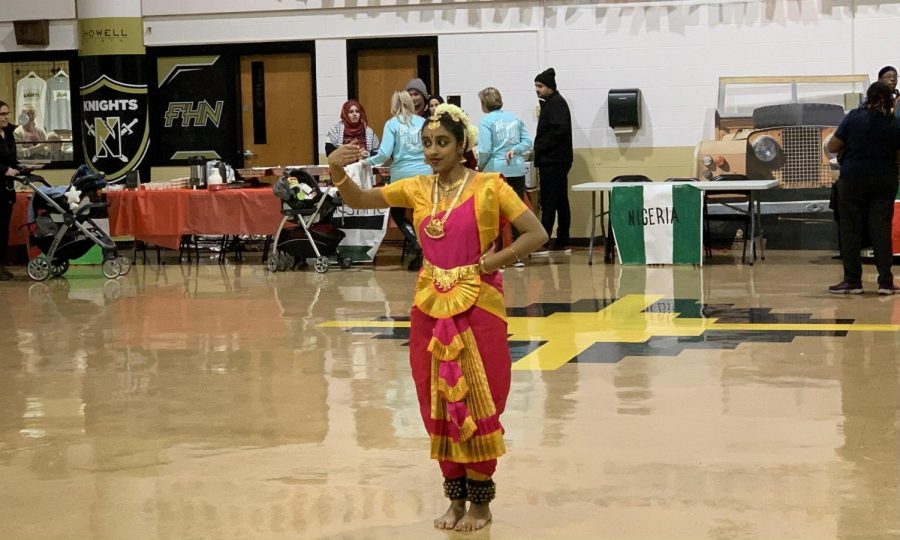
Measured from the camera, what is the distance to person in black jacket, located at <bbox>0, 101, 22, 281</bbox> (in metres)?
12.0

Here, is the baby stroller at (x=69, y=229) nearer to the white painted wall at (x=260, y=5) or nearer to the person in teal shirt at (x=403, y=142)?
the person in teal shirt at (x=403, y=142)

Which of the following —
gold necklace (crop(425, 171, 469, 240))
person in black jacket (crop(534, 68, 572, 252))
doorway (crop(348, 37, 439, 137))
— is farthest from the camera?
doorway (crop(348, 37, 439, 137))

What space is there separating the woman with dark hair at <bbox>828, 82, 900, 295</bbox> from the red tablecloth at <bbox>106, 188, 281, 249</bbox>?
17.2 feet

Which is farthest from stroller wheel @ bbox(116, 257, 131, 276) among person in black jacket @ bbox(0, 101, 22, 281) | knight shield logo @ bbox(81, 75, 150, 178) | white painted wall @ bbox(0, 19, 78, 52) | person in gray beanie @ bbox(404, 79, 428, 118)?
white painted wall @ bbox(0, 19, 78, 52)

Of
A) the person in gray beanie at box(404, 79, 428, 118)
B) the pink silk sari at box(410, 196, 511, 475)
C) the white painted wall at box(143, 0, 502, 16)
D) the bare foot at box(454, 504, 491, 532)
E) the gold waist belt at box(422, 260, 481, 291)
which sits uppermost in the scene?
the white painted wall at box(143, 0, 502, 16)

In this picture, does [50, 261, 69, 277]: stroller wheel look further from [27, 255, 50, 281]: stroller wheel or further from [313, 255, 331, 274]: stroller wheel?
[313, 255, 331, 274]: stroller wheel

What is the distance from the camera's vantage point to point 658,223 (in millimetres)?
11828

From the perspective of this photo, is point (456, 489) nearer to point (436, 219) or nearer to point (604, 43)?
point (436, 219)

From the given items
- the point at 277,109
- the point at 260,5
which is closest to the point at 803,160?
the point at 277,109

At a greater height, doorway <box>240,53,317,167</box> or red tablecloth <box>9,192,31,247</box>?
doorway <box>240,53,317,167</box>

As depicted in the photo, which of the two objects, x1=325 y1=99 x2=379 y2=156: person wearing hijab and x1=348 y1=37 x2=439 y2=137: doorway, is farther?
x1=348 y1=37 x2=439 y2=137: doorway

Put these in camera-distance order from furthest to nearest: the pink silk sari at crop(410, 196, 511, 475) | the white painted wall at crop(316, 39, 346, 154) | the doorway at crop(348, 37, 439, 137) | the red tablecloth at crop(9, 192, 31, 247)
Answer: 1. the white painted wall at crop(316, 39, 346, 154)
2. the doorway at crop(348, 37, 439, 137)
3. the red tablecloth at crop(9, 192, 31, 247)
4. the pink silk sari at crop(410, 196, 511, 475)

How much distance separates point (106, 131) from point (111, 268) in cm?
328

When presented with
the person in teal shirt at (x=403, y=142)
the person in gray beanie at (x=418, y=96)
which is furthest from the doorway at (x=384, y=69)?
the person in teal shirt at (x=403, y=142)
